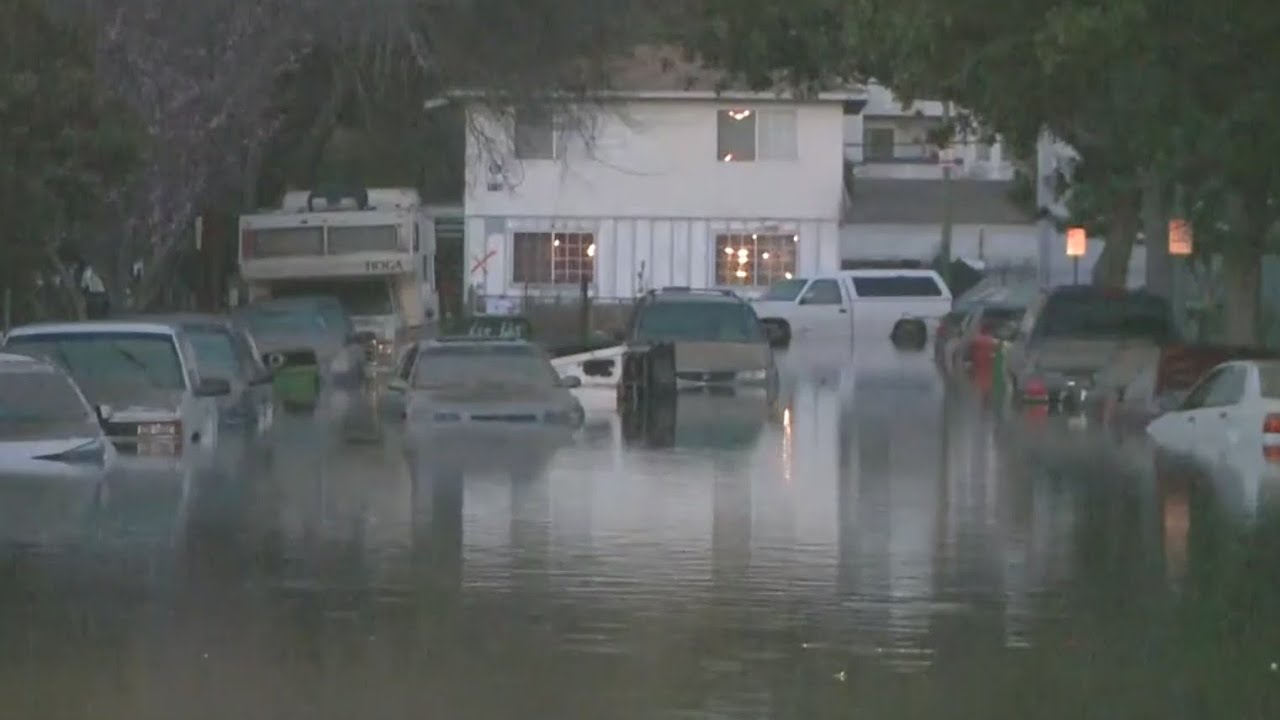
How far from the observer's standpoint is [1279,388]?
26078mm

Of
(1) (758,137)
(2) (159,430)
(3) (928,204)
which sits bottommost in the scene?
(2) (159,430)

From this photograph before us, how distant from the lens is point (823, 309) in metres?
59.3

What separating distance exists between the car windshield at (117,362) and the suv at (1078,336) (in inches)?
544

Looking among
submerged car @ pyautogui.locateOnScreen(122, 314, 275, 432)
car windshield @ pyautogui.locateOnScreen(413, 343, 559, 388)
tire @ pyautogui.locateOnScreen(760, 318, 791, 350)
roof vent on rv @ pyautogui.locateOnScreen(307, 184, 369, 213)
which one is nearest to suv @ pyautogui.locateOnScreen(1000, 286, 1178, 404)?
car windshield @ pyautogui.locateOnScreen(413, 343, 559, 388)

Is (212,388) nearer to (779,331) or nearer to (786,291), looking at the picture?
(779,331)

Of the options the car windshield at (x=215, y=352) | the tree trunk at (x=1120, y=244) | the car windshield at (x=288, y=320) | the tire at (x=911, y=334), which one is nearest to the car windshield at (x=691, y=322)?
the car windshield at (x=288, y=320)

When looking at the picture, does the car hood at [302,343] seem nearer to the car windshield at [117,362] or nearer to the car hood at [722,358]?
the car hood at [722,358]

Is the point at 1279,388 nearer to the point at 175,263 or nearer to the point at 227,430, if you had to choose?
the point at 227,430

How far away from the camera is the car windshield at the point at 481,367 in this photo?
29984mm

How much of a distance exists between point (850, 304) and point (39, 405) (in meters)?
38.1

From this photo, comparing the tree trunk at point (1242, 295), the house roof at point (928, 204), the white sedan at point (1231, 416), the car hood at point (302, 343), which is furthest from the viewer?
the house roof at point (928, 204)

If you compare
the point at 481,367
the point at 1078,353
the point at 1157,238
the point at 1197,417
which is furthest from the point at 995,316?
the point at 1197,417

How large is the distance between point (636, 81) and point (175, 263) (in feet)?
67.3

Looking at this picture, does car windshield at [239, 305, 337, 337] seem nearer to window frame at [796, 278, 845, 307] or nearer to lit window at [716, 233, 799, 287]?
window frame at [796, 278, 845, 307]
